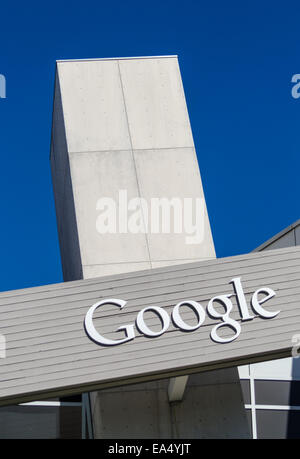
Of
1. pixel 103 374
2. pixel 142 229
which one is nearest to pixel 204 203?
pixel 142 229

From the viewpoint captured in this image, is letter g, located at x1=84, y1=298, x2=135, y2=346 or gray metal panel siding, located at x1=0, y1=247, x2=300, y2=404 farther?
letter g, located at x1=84, y1=298, x2=135, y2=346

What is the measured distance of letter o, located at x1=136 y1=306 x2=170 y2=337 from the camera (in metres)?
9.52

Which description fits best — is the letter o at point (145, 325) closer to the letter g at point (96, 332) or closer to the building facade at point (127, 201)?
the letter g at point (96, 332)

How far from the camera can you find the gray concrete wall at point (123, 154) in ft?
40.6

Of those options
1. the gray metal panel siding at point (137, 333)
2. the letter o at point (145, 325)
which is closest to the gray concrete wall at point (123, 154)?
the gray metal panel siding at point (137, 333)

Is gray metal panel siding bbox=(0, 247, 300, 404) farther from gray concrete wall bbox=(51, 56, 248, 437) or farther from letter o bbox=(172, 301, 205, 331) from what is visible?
gray concrete wall bbox=(51, 56, 248, 437)

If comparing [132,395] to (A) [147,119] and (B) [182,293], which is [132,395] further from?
(A) [147,119]

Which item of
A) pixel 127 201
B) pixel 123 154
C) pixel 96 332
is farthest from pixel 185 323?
pixel 123 154

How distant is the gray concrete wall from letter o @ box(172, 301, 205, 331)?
2141 millimetres

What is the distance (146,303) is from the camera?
9695 mm

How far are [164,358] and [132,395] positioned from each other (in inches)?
81.2

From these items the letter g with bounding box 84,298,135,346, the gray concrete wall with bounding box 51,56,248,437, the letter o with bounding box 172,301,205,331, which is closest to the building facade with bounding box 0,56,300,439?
the gray concrete wall with bounding box 51,56,248,437

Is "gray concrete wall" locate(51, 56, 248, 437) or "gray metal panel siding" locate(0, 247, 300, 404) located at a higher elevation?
"gray concrete wall" locate(51, 56, 248, 437)

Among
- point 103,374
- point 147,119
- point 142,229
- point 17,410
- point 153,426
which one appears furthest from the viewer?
point 17,410
